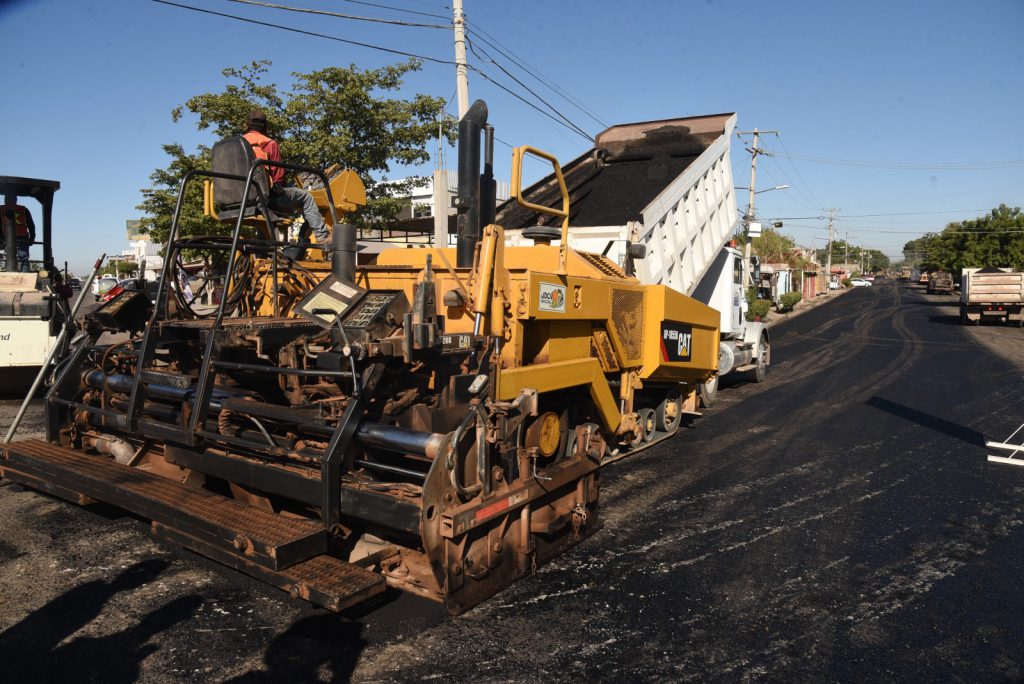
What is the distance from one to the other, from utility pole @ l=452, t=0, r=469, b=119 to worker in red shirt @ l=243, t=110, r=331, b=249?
6.76 metres

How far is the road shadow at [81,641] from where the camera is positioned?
3.11m

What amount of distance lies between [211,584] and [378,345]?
1694 millimetres

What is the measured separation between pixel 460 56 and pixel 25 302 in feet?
24.1

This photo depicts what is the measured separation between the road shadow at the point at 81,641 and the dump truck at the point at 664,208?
16.1ft

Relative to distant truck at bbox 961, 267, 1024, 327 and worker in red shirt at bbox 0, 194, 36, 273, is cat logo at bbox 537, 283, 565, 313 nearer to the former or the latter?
worker in red shirt at bbox 0, 194, 36, 273

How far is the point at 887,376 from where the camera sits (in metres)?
13.7

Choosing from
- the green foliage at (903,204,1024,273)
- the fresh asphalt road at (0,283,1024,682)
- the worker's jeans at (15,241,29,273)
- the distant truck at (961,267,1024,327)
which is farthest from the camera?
the green foliage at (903,204,1024,273)

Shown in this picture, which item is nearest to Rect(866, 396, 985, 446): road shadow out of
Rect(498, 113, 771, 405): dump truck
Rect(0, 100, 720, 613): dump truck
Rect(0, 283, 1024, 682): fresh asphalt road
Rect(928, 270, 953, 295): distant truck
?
Rect(0, 283, 1024, 682): fresh asphalt road

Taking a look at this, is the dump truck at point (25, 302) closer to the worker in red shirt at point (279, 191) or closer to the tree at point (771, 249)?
the worker in red shirt at point (279, 191)

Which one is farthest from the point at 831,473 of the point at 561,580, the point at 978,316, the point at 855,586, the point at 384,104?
the point at 978,316

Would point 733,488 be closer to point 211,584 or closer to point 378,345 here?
point 378,345

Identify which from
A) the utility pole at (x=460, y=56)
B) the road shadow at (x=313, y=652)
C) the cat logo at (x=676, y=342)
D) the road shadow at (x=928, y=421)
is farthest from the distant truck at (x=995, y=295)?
the road shadow at (x=313, y=652)

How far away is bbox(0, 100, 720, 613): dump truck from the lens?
143 inches

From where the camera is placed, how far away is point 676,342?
Answer: 6762 mm
